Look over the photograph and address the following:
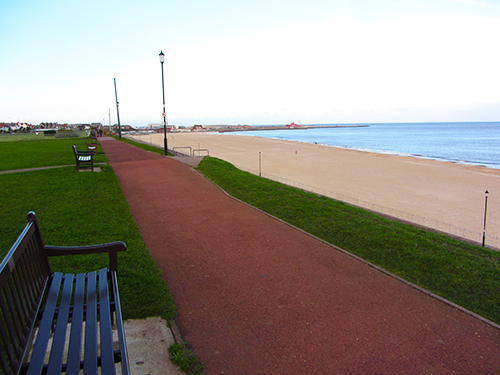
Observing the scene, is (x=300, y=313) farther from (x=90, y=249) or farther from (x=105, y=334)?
(x=90, y=249)

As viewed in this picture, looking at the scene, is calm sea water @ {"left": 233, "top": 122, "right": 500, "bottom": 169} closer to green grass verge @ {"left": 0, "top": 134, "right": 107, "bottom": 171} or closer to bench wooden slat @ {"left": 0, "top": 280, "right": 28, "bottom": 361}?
green grass verge @ {"left": 0, "top": 134, "right": 107, "bottom": 171}

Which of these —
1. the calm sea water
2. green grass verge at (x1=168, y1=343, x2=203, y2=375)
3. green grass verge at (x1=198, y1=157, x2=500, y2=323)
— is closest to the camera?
green grass verge at (x1=168, y1=343, x2=203, y2=375)

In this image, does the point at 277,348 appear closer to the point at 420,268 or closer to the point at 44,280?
the point at 44,280

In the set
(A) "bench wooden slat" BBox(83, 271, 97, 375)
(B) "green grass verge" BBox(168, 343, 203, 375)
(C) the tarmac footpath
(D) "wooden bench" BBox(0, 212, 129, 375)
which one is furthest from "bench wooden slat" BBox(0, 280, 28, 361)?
(C) the tarmac footpath

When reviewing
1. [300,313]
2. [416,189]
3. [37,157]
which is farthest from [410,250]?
[37,157]

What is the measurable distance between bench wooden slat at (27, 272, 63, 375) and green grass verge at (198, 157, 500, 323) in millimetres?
4517

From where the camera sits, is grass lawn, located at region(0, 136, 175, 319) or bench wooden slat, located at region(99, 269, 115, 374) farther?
grass lawn, located at region(0, 136, 175, 319)

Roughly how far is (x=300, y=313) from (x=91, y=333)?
236 cm

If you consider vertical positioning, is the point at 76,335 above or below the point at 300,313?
above

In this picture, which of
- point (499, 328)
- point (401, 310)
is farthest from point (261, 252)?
point (499, 328)

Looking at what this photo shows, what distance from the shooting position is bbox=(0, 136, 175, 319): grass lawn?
13.9ft

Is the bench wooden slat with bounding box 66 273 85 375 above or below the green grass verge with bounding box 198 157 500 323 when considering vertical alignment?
above

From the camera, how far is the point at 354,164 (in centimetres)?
2711

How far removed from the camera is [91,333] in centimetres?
249
